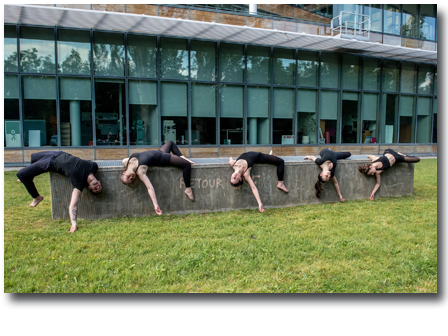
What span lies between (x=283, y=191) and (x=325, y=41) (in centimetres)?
1107

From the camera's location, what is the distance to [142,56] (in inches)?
580

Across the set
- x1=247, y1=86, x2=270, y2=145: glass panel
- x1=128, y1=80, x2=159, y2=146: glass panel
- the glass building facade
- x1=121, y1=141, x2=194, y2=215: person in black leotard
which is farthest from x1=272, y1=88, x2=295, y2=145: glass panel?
x1=121, y1=141, x2=194, y2=215: person in black leotard

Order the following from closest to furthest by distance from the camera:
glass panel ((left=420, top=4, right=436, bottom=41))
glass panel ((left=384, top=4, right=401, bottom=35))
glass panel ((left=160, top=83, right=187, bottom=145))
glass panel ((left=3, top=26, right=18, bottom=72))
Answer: glass panel ((left=3, top=26, right=18, bottom=72)) → glass panel ((left=160, top=83, right=187, bottom=145)) → glass panel ((left=384, top=4, right=401, bottom=35)) → glass panel ((left=420, top=4, right=436, bottom=41))

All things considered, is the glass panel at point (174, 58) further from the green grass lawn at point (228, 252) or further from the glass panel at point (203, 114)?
the green grass lawn at point (228, 252)

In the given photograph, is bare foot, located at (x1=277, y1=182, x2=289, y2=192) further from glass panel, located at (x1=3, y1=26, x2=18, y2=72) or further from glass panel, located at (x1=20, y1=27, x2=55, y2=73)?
glass panel, located at (x1=3, y1=26, x2=18, y2=72)

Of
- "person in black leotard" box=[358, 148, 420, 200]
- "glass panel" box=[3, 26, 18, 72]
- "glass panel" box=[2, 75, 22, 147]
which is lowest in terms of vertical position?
"person in black leotard" box=[358, 148, 420, 200]

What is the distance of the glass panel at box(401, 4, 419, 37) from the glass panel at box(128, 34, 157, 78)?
14.8m

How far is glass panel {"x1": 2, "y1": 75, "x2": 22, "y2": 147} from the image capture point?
13.3 m

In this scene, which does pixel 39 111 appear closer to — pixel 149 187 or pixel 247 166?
pixel 149 187

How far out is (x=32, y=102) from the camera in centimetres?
1370

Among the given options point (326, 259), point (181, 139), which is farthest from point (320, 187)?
point (181, 139)

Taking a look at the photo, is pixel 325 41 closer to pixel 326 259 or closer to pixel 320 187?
pixel 320 187

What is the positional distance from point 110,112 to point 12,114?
392 cm

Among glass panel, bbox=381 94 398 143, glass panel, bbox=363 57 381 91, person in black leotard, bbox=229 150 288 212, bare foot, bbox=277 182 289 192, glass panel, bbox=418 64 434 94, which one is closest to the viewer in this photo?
person in black leotard, bbox=229 150 288 212
